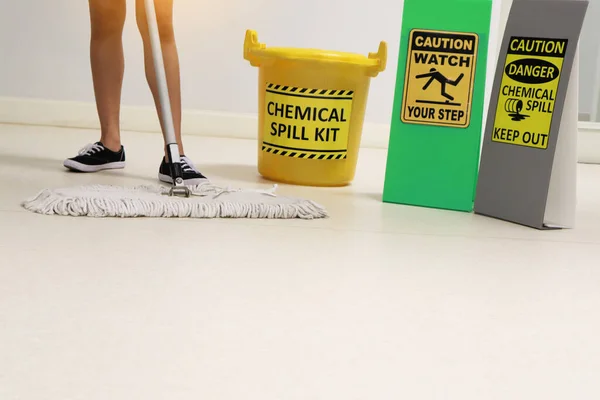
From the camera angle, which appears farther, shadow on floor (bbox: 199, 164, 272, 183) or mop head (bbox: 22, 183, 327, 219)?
shadow on floor (bbox: 199, 164, 272, 183)

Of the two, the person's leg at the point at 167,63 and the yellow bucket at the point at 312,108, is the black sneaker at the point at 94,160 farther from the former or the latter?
the yellow bucket at the point at 312,108

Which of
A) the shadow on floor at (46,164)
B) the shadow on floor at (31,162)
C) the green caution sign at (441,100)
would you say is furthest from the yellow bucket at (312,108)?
the shadow on floor at (31,162)

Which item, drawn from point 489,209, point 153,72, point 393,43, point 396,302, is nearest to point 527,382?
point 396,302

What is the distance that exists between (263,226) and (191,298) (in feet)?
1.65

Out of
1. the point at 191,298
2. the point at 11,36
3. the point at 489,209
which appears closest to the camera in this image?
the point at 191,298

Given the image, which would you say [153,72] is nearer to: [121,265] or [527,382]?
[121,265]

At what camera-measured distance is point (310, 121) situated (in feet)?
6.89

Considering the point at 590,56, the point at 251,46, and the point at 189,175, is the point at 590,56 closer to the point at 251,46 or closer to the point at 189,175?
the point at 251,46

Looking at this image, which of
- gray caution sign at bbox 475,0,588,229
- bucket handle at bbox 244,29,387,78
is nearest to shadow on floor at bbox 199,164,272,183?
bucket handle at bbox 244,29,387,78

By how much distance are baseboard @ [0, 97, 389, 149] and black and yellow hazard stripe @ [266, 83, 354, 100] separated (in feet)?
3.32

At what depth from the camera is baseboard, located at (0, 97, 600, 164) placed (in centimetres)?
312

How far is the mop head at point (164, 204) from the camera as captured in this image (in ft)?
5.13

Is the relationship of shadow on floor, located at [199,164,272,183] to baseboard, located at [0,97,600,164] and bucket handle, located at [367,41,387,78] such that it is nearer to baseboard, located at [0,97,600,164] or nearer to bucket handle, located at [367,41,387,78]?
bucket handle, located at [367,41,387,78]

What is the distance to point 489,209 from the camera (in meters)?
1.84
